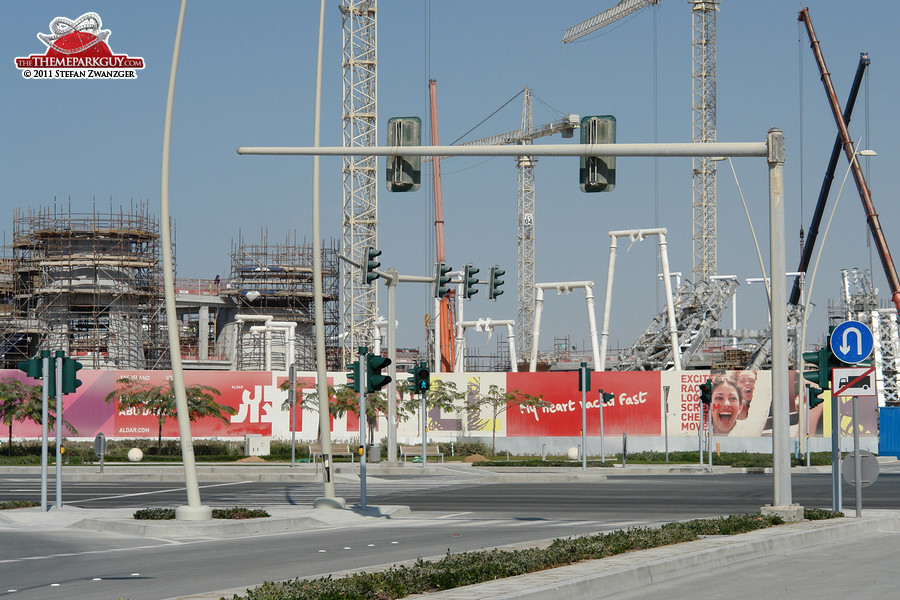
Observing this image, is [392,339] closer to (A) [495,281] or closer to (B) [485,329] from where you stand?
(A) [495,281]

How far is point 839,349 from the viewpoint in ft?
62.8

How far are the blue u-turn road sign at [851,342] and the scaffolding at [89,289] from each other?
202ft

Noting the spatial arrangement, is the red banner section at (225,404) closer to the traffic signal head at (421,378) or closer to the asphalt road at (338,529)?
the asphalt road at (338,529)

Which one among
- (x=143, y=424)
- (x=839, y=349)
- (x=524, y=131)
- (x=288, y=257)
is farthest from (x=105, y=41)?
(x=524, y=131)

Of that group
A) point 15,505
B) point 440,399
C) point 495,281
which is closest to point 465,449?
point 440,399

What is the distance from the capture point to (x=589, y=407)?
57875 millimetres

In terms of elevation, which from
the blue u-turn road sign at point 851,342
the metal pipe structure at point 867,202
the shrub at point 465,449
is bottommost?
the shrub at point 465,449

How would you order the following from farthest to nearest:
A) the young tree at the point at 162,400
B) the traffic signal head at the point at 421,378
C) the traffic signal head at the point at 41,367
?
the young tree at the point at 162,400
the traffic signal head at the point at 421,378
the traffic signal head at the point at 41,367

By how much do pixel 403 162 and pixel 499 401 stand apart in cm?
4042

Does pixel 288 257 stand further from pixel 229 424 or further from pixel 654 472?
pixel 654 472

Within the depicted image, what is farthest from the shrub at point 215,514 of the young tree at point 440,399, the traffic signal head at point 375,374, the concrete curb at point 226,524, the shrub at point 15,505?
the young tree at point 440,399

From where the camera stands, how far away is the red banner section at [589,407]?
58219 mm

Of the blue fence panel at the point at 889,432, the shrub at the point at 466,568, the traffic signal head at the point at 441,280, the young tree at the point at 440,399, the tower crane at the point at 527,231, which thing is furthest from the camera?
the tower crane at the point at 527,231

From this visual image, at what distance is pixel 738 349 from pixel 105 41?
152 ft
